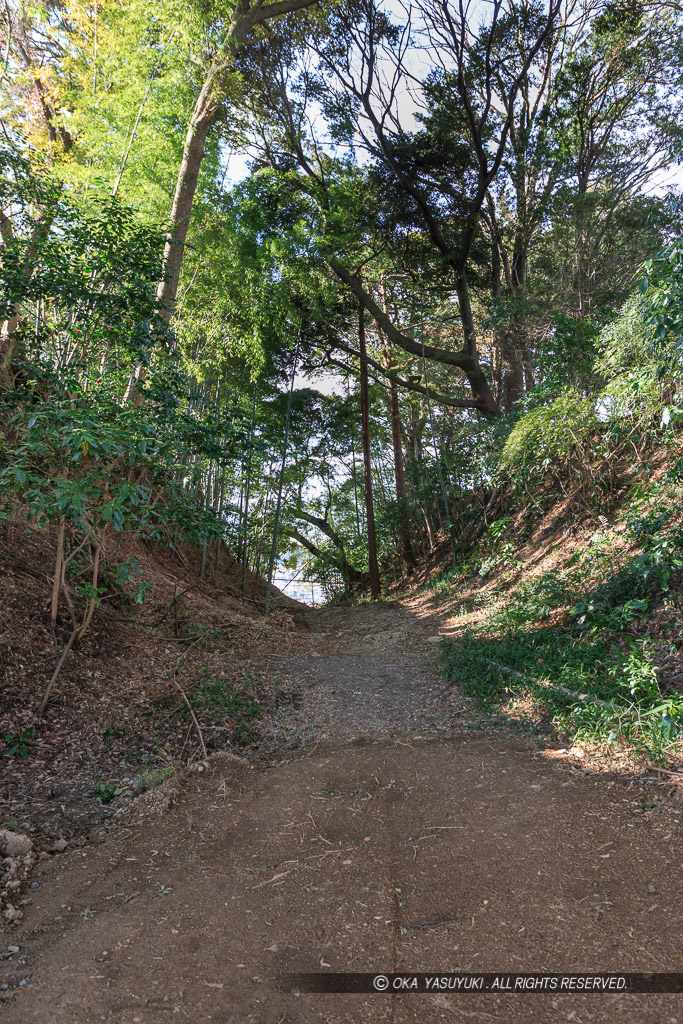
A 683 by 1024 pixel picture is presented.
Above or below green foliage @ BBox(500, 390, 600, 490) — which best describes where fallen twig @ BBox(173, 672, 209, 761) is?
below

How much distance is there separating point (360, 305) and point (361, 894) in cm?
1048

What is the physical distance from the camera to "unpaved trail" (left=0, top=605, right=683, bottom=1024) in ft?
4.87

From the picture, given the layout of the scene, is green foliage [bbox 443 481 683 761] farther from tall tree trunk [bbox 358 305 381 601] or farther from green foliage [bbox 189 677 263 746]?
tall tree trunk [bbox 358 305 381 601]

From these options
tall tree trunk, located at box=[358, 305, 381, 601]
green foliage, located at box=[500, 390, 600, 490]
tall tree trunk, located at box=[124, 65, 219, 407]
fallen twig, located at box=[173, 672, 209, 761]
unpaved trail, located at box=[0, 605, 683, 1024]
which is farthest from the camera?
tall tree trunk, located at box=[358, 305, 381, 601]

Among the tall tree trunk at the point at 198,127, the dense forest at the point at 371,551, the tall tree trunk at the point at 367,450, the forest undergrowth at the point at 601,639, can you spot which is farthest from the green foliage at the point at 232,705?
the tall tree trunk at the point at 367,450

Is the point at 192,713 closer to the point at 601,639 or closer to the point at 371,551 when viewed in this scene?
the point at 601,639

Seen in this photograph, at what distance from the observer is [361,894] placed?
1.99 meters

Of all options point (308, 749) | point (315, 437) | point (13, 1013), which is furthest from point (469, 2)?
point (13, 1013)

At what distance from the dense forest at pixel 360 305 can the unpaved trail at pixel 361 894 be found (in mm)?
761

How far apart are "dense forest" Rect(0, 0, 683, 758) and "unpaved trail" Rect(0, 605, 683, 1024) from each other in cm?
76

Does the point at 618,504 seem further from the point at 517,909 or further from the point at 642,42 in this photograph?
the point at 642,42

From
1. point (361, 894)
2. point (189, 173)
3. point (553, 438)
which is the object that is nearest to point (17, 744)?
point (361, 894)

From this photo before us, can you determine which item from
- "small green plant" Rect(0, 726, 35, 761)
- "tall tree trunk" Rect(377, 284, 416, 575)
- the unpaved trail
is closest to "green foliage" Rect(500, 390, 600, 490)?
the unpaved trail

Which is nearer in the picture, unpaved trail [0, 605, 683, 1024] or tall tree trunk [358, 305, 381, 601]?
unpaved trail [0, 605, 683, 1024]
